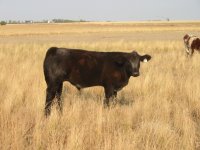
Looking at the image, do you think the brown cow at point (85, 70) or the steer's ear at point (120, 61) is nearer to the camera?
the brown cow at point (85, 70)

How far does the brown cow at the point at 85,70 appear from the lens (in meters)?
7.06

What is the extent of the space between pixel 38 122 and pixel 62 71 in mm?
1632

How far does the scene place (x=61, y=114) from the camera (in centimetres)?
632

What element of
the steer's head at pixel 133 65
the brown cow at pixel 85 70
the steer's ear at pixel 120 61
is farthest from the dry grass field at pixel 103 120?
the steer's ear at pixel 120 61

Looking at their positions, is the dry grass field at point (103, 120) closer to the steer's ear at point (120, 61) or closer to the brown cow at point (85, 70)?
the brown cow at point (85, 70)

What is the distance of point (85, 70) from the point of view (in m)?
7.17

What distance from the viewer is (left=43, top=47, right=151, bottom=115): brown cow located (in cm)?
706

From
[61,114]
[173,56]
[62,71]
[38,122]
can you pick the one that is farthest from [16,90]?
[173,56]

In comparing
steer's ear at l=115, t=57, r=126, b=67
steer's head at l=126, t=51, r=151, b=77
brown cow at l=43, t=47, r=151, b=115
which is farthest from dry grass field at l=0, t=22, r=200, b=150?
steer's ear at l=115, t=57, r=126, b=67

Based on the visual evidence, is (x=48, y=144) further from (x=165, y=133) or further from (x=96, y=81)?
(x=96, y=81)

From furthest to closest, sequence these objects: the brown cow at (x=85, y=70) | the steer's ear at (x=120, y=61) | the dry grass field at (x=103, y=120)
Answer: the steer's ear at (x=120, y=61), the brown cow at (x=85, y=70), the dry grass field at (x=103, y=120)

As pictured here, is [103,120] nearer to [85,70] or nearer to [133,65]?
[85,70]

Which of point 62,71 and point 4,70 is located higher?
point 62,71

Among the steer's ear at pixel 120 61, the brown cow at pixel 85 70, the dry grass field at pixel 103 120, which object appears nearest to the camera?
the dry grass field at pixel 103 120
